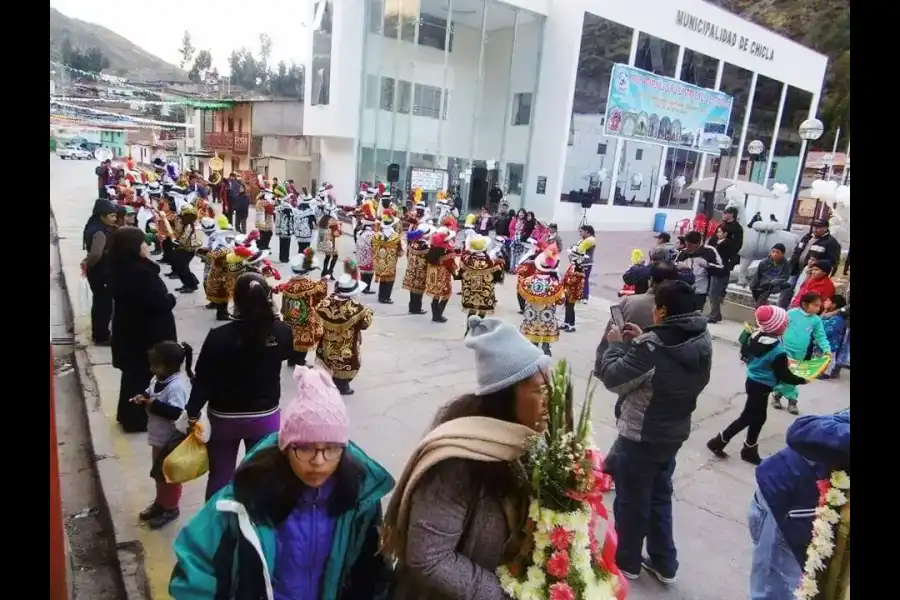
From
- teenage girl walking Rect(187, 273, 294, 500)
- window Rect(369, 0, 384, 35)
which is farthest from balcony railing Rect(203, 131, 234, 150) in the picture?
teenage girl walking Rect(187, 273, 294, 500)

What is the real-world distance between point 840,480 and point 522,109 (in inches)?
822

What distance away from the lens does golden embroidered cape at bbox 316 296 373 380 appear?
5406 millimetres

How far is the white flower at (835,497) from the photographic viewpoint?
1.97 metres

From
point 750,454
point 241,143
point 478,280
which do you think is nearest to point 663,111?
point 478,280

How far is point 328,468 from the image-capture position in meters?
1.77

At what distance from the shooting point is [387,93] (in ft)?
64.0

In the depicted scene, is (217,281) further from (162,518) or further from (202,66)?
(202,66)

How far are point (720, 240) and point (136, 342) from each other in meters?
8.32

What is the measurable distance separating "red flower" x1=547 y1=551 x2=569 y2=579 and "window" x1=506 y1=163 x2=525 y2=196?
20.7m

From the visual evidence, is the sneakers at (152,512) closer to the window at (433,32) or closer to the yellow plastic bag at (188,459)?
the yellow plastic bag at (188,459)

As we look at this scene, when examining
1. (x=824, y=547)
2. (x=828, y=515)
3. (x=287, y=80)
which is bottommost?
(x=824, y=547)

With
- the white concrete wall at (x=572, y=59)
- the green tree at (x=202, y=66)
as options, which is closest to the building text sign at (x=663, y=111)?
the white concrete wall at (x=572, y=59)

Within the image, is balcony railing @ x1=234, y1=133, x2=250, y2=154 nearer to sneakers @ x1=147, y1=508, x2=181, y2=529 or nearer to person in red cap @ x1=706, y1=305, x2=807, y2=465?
sneakers @ x1=147, y1=508, x2=181, y2=529
